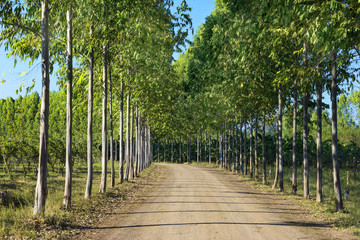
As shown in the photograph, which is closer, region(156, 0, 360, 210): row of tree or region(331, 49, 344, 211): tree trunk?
region(156, 0, 360, 210): row of tree

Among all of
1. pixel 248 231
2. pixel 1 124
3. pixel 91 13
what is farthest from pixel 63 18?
pixel 1 124

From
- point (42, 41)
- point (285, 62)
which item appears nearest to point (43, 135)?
point (42, 41)

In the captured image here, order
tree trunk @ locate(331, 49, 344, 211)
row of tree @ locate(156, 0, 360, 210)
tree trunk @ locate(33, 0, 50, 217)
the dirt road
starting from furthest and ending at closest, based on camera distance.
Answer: tree trunk @ locate(331, 49, 344, 211), tree trunk @ locate(33, 0, 50, 217), the dirt road, row of tree @ locate(156, 0, 360, 210)

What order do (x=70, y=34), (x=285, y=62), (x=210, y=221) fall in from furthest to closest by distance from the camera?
(x=285, y=62) < (x=70, y=34) < (x=210, y=221)

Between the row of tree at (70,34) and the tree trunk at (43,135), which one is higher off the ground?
the row of tree at (70,34)

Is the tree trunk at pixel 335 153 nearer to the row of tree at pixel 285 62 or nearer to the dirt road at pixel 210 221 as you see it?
the row of tree at pixel 285 62

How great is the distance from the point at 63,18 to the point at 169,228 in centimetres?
792

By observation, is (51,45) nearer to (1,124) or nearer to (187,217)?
(187,217)

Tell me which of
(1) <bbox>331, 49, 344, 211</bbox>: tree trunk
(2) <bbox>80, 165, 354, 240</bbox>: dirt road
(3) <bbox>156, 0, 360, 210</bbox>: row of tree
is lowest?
(2) <bbox>80, 165, 354, 240</bbox>: dirt road

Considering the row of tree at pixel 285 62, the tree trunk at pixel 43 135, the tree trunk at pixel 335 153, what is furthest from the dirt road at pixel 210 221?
the row of tree at pixel 285 62

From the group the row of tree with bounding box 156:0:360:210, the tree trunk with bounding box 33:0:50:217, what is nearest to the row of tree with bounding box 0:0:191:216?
the tree trunk with bounding box 33:0:50:217

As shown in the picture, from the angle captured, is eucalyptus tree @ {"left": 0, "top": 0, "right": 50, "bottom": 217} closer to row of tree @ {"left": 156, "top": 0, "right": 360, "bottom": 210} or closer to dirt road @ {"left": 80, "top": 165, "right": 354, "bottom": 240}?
dirt road @ {"left": 80, "top": 165, "right": 354, "bottom": 240}

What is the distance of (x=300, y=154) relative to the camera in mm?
46719

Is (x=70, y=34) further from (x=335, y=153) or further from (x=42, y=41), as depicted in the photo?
(x=335, y=153)
